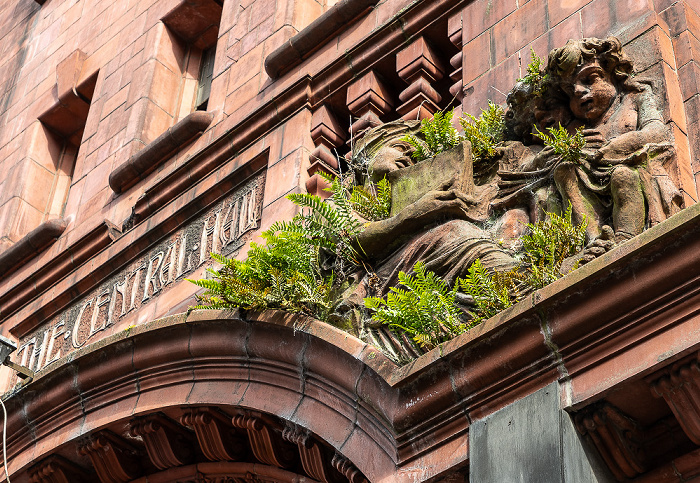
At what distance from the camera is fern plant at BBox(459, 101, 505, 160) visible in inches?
285

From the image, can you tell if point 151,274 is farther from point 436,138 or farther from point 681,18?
point 681,18

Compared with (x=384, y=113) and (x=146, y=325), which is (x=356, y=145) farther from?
(x=146, y=325)

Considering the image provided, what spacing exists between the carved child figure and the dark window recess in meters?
6.06

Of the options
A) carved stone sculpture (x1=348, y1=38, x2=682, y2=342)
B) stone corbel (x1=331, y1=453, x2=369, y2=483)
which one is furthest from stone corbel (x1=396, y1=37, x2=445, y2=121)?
stone corbel (x1=331, y1=453, x2=369, y2=483)

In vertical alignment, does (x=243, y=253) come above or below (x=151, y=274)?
below

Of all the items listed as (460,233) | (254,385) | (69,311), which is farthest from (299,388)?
(69,311)

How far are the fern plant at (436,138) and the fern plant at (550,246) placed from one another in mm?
1406

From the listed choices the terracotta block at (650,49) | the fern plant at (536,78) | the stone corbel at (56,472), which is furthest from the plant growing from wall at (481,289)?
the stone corbel at (56,472)

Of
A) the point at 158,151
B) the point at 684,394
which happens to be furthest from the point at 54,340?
the point at 684,394

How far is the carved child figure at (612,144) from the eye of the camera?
19.9 ft

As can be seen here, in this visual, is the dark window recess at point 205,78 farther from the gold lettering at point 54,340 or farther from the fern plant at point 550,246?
the fern plant at point 550,246

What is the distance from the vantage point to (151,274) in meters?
9.88

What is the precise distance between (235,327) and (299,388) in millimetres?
670

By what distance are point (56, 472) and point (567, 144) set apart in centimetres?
458
